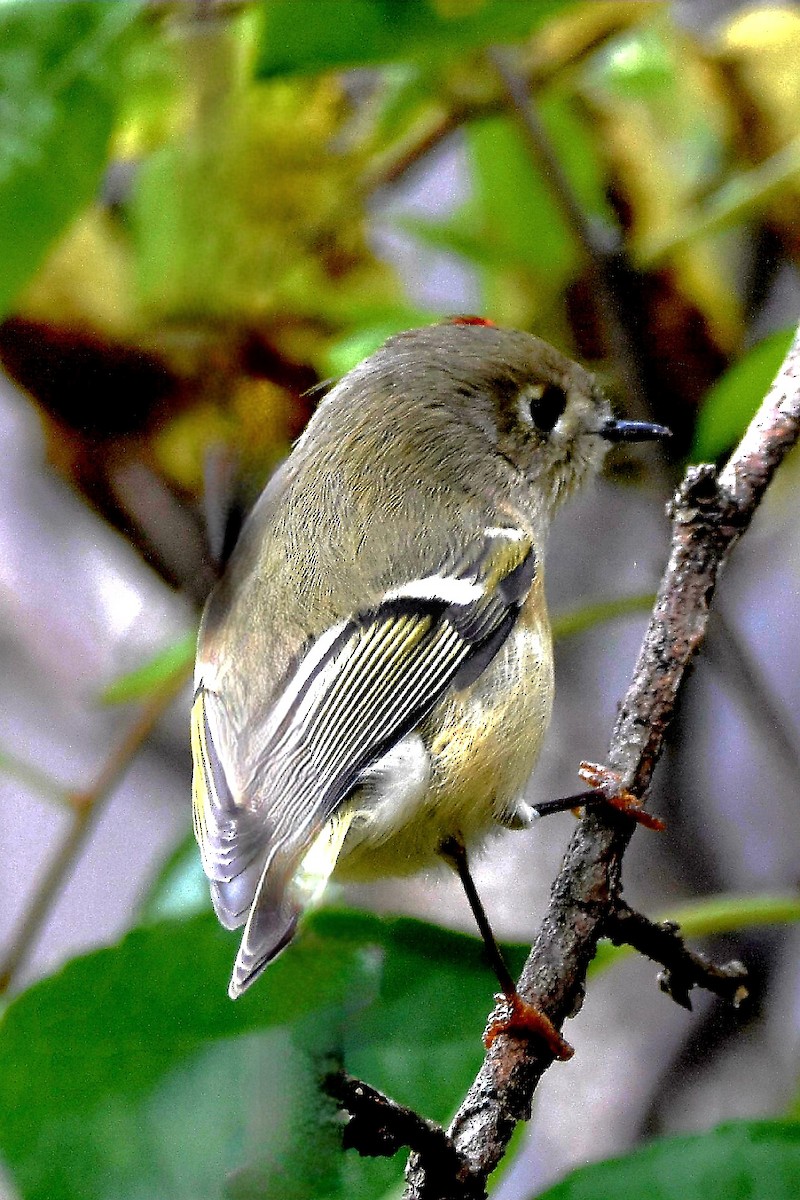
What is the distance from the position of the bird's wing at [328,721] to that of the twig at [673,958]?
0.16 metres

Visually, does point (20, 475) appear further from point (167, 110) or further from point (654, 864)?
point (654, 864)

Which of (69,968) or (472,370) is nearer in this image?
(69,968)

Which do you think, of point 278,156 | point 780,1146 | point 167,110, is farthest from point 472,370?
point 780,1146

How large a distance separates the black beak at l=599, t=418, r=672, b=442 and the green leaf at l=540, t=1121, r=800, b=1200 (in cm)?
52

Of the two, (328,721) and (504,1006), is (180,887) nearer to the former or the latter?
(328,721)

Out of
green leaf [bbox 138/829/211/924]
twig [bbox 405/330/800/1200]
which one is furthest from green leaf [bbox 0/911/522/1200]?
green leaf [bbox 138/829/211/924]

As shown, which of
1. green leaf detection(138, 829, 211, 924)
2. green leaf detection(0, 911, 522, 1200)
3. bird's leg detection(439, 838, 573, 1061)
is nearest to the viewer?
bird's leg detection(439, 838, 573, 1061)

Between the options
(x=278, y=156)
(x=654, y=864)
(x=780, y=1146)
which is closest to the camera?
(x=780, y=1146)

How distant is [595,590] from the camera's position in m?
1.86

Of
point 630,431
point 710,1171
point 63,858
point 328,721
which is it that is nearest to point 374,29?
point 630,431

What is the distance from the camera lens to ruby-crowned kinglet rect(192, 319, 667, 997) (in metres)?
0.78

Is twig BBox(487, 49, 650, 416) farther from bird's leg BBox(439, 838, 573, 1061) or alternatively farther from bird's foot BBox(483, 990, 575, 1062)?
bird's foot BBox(483, 990, 575, 1062)

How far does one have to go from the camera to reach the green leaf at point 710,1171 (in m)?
0.73

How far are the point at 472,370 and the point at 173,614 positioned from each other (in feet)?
2.72
